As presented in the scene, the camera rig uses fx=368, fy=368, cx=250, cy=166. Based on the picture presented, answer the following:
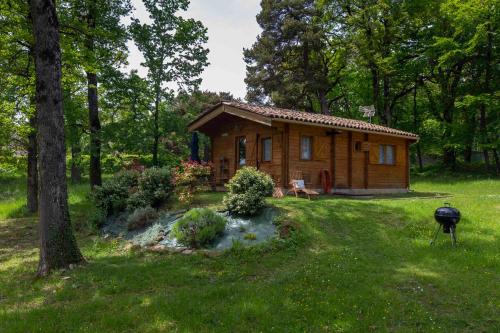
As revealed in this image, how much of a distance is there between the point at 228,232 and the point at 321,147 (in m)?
7.36

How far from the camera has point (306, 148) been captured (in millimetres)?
14578

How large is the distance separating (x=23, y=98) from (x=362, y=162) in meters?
14.1

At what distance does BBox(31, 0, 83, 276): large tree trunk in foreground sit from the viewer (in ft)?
22.0

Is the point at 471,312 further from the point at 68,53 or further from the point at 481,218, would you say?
the point at 68,53

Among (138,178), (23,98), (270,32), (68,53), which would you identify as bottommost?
(138,178)

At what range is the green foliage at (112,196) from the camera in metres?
11.9

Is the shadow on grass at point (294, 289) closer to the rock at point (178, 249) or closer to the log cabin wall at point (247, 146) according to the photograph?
the rock at point (178, 249)

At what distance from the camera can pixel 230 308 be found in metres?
4.94

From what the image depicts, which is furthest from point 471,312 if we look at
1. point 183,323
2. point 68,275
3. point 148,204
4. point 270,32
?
point 270,32

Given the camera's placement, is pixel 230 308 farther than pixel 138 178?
No

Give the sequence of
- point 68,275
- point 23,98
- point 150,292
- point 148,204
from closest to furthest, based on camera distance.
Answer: point 150,292, point 68,275, point 148,204, point 23,98

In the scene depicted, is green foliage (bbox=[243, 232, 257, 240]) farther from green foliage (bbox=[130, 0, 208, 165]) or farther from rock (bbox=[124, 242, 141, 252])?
green foliage (bbox=[130, 0, 208, 165])

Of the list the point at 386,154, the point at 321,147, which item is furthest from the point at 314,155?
the point at 386,154

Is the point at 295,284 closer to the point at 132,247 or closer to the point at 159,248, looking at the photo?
the point at 159,248
